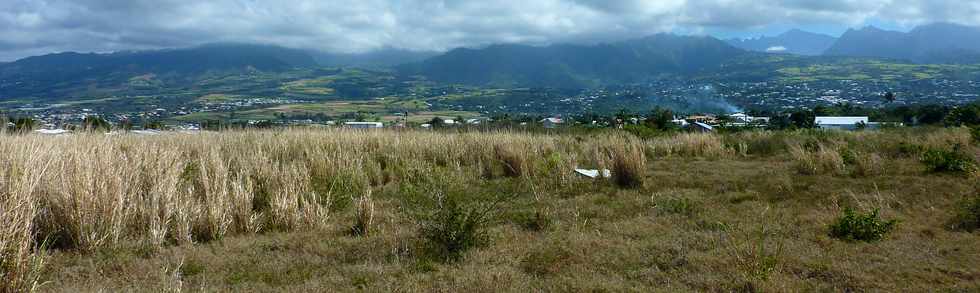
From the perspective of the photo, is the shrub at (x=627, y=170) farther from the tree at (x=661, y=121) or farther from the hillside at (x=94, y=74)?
the hillside at (x=94, y=74)

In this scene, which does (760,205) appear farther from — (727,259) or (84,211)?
(84,211)

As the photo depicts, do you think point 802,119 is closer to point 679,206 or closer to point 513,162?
point 513,162

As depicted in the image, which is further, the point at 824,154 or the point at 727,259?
the point at 824,154

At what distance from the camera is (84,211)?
4094 millimetres

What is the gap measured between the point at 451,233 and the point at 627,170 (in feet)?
13.4

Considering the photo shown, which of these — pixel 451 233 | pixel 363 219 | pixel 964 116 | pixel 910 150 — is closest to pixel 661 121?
pixel 964 116

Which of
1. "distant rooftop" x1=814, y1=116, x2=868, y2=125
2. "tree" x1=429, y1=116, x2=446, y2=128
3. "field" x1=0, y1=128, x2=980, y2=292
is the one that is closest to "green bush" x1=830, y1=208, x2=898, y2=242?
"field" x1=0, y1=128, x2=980, y2=292

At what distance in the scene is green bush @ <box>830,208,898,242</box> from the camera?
468 centimetres

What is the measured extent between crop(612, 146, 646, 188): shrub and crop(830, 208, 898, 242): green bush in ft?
9.84

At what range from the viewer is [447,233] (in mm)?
4340

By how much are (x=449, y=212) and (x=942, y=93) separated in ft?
263

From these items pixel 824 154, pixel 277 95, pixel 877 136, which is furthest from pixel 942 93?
pixel 277 95

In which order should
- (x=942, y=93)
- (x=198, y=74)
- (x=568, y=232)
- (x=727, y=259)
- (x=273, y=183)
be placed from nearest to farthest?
(x=727, y=259), (x=568, y=232), (x=273, y=183), (x=942, y=93), (x=198, y=74)

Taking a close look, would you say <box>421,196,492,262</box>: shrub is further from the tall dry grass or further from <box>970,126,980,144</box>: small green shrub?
<box>970,126,980,144</box>: small green shrub
